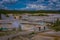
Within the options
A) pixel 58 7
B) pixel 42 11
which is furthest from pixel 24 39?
pixel 58 7

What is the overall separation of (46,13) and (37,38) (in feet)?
1.07

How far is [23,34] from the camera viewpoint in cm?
135

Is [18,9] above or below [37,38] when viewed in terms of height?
above

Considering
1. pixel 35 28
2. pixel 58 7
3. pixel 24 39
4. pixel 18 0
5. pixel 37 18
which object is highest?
pixel 18 0

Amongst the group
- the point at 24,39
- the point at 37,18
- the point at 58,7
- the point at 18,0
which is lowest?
the point at 24,39

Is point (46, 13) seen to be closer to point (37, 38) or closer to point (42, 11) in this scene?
point (42, 11)

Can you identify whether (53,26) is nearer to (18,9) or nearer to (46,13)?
(46,13)

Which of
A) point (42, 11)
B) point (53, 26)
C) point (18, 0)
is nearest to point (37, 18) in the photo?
point (42, 11)

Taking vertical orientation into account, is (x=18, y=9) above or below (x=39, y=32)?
above

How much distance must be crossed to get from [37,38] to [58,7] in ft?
1.48

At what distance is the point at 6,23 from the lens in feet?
4.51

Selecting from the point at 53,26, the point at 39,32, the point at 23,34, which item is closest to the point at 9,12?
the point at 23,34

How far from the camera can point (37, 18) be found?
139 cm

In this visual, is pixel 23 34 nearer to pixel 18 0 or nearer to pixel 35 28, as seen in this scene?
pixel 35 28
